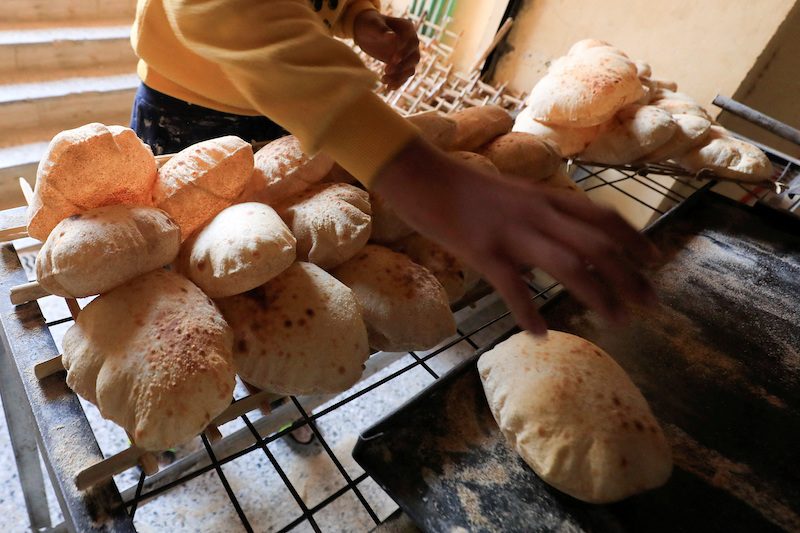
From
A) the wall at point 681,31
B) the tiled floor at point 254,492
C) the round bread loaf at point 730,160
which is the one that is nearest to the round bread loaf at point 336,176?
the tiled floor at point 254,492

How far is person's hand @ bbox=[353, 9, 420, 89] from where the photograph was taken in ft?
4.50

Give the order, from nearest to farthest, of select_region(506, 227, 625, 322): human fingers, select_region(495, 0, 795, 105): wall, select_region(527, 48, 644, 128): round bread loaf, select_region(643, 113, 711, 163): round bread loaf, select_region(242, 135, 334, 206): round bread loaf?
select_region(506, 227, 625, 322): human fingers, select_region(242, 135, 334, 206): round bread loaf, select_region(527, 48, 644, 128): round bread loaf, select_region(643, 113, 711, 163): round bread loaf, select_region(495, 0, 795, 105): wall

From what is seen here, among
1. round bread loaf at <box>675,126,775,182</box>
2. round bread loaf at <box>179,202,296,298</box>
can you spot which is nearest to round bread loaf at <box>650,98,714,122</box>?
round bread loaf at <box>675,126,775,182</box>

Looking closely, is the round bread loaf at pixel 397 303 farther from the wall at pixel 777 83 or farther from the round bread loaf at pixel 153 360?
the wall at pixel 777 83

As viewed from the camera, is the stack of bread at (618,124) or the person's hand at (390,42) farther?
the stack of bread at (618,124)

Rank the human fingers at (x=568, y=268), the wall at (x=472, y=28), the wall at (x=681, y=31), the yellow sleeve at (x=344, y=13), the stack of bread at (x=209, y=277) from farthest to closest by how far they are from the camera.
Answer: the wall at (x=472, y=28) < the wall at (x=681, y=31) < the yellow sleeve at (x=344, y=13) < the stack of bread at (x=209, y=277) < the human fingers at (x=568, y=268)

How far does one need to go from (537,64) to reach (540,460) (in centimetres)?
282

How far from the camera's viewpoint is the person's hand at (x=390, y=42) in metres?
1.37

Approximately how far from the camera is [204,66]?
116 centimetres

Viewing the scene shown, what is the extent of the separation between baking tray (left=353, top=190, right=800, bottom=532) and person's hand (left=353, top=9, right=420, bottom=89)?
2.64 feet

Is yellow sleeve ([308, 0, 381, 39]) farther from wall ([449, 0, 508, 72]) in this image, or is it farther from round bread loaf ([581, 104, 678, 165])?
wall ([449, 0, 508, 72])

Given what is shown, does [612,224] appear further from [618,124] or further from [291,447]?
[291,447]

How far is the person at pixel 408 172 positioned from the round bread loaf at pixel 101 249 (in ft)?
0.78

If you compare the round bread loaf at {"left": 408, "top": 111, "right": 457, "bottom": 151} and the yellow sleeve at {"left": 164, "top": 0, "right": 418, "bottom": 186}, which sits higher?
the yellow sleeve at {"left": 164, "top": 0, "right": 418, "bottom": 186}
